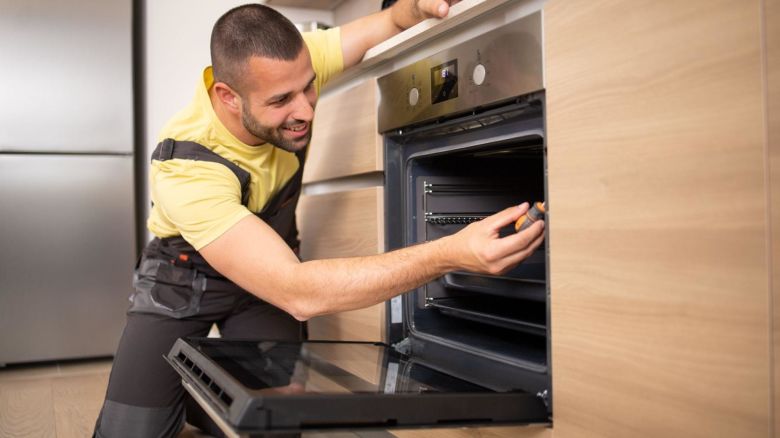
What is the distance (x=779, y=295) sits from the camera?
669 millimetres

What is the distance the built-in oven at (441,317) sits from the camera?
861 millimetres

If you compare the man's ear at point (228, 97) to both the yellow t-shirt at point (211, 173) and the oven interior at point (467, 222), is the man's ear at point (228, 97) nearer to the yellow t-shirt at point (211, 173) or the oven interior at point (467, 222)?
the yellow t-shirt at point (211, 173)

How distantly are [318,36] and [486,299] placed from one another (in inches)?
25.7

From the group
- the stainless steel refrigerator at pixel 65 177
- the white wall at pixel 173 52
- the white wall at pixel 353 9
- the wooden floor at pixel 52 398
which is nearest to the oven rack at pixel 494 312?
the white wall at pixel 353 9

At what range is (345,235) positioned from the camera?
1616 mm

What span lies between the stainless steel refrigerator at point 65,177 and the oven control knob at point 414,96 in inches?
77.4

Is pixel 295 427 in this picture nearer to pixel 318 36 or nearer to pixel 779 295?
pixel 779 295

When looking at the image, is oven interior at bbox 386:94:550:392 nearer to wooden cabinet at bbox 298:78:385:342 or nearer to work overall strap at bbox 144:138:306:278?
wooden cabinet at bbox 298:78:385:342

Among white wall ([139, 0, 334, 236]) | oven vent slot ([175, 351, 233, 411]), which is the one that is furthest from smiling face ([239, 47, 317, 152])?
white wall ([139, 0, 334, 236])

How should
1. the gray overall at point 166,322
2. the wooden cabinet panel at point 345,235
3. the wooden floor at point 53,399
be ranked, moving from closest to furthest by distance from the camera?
the wooden cabinet panel at point 345,235
the gray overall at point 166,322
the wooden floor at point 53,399

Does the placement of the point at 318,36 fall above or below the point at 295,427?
above

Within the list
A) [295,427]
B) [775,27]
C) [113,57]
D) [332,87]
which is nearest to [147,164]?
[113,57]

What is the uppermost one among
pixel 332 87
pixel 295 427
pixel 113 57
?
pixel 113 57

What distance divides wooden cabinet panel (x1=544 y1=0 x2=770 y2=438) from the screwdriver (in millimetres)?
34
